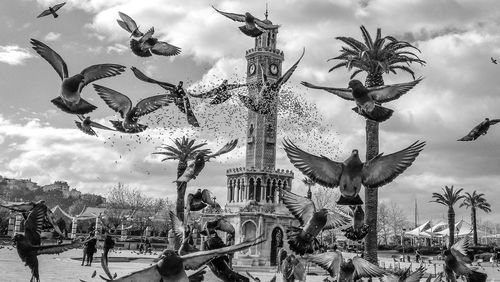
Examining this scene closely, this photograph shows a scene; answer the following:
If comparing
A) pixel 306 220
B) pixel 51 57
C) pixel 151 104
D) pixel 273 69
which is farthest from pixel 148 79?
pixel 273 69

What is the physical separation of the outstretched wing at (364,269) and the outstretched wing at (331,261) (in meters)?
0.29

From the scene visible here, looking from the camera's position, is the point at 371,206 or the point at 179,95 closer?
the point at 179,95

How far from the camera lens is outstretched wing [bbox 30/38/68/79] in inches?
396

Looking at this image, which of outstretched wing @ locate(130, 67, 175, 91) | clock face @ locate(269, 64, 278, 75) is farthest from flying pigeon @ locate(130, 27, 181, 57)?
clock face @ locate(269, 64, 278, 75)

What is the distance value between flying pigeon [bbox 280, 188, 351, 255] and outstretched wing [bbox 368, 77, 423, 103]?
226cm

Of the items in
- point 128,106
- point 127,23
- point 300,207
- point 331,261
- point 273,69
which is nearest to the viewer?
point 331,261

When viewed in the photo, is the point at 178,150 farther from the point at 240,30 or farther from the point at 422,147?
the point at 422,147

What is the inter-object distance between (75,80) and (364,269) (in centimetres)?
657

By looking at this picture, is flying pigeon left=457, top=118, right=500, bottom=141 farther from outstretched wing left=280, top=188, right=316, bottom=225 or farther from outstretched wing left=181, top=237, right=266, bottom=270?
outstretched wing left=181, top=237, right=266, bottom=270

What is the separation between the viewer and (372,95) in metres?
9.46

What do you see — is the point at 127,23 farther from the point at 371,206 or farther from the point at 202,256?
the point at 371,206

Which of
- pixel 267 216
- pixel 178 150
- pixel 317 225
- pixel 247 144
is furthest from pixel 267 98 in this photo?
pixel 317 225

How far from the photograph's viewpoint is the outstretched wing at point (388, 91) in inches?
363

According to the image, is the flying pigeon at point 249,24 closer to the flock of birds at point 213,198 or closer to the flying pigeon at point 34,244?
the flock of birds at point 213,198
